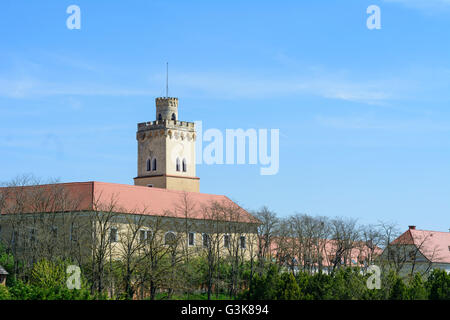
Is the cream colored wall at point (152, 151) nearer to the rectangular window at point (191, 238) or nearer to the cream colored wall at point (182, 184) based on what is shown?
the cream colored wall at point (182, 184)

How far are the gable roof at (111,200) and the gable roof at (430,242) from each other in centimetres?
2050

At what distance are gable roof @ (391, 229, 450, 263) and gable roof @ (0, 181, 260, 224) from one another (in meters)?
20.5

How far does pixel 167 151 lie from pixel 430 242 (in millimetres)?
34907

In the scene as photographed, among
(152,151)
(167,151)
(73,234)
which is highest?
(152,151)

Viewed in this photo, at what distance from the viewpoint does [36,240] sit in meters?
72.9

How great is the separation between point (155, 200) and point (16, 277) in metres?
22.6

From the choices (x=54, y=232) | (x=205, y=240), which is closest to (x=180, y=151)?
(x=205, y=240)

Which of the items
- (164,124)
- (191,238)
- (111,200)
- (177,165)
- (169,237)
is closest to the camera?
(111,200)

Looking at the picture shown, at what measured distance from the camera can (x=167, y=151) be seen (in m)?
102

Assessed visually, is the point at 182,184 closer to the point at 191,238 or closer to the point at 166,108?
the point at 166,108

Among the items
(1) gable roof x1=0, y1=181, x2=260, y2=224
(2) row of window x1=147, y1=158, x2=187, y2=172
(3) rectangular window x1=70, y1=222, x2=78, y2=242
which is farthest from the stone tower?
(3) rectangular window x1=70, y1=222, x2=78, y2=242

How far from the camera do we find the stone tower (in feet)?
333

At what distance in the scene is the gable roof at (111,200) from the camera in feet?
257
